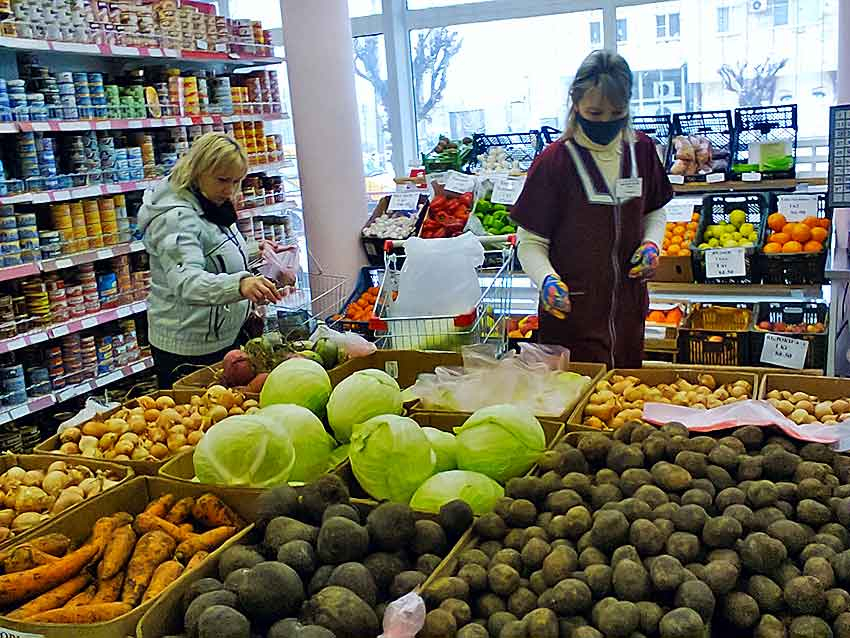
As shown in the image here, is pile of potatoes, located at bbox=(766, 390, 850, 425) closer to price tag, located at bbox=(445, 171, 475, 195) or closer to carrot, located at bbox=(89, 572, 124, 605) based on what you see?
carrot, located at bbox=(89, 572, 124, 605)

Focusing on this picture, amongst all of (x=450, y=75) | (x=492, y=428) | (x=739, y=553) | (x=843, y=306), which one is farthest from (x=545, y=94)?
(x=739, y=553)

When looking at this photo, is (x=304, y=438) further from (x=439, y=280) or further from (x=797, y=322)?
(x=797, y=322)

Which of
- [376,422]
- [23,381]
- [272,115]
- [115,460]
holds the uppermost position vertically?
[272,115]

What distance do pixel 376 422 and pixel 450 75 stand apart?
6.00 m

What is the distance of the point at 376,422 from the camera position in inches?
70.3

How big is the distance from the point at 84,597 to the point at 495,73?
6238 millimetres

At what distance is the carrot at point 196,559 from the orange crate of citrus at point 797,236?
11.4 feet

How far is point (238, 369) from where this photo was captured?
2627mm

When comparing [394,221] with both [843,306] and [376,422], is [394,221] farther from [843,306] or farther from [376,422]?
[376,422]

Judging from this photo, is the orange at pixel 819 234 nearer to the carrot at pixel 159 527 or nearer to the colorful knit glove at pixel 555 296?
the colorful knit glove at pixel 555 296

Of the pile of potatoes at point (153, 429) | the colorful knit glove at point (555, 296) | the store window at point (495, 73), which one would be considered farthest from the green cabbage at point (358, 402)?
the store window at point (495, 73)

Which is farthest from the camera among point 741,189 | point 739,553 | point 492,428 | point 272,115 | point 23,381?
point 272,115

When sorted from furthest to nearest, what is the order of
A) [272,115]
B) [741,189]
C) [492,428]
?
1. [272,115]
2. [741,189]
3. [492,428]

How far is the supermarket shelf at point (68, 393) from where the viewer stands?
14.0ft
